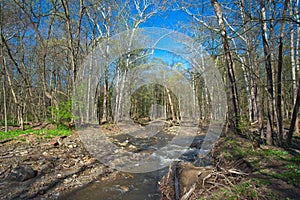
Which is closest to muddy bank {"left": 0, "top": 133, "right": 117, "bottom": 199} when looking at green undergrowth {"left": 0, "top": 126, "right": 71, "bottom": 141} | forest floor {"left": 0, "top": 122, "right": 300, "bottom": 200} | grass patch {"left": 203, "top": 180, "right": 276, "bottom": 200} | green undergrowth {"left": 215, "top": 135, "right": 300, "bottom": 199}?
forest floor {"left": 0, "top": 122, "right": 300, "bottom": 200}

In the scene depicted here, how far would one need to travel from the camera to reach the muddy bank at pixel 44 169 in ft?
13.2

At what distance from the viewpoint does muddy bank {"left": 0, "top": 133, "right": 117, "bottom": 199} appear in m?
4.03

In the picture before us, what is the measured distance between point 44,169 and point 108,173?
1673mm

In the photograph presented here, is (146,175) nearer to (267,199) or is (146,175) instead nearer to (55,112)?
(267,199)

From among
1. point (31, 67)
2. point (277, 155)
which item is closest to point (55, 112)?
point (277, 155)

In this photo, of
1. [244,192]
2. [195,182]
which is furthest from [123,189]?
[244,192]

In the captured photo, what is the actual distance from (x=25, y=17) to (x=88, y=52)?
221 inches

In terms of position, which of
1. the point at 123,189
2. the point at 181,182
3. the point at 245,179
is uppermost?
the point at 245,179

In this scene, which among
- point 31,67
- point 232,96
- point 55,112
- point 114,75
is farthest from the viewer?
point 31,67

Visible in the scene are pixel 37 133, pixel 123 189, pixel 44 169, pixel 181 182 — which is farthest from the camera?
pixel 37 133

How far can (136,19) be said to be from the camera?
17547mm

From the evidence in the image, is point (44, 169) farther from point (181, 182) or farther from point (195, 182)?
point (195, 182)

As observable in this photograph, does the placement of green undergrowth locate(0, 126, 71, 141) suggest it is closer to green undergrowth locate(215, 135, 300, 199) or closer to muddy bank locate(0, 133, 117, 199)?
muddy bank locate(0, 133, 117, 199)

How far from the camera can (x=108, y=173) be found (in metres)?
5.42
